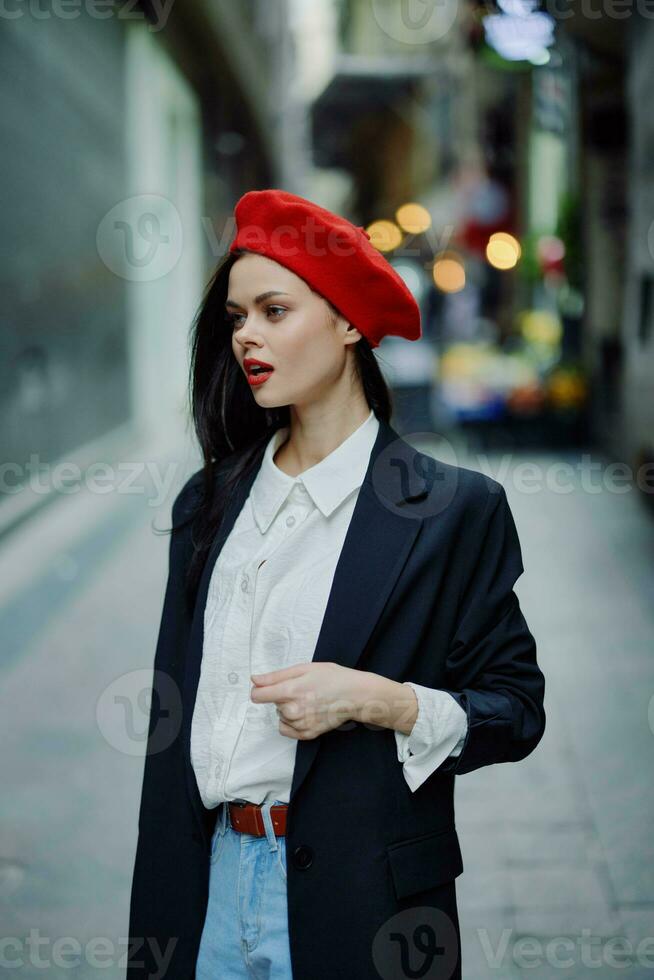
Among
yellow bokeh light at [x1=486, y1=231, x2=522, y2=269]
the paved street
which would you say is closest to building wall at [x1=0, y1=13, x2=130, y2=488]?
the paved street

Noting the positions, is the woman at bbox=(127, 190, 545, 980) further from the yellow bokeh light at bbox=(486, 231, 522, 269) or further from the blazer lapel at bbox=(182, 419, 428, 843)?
the yellow bokeh light at bbox=(486, 231, 522, 269)

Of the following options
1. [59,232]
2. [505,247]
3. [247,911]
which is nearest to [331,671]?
[247,911]

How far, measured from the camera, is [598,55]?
1059 centimetres

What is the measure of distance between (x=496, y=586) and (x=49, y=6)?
6895 mm

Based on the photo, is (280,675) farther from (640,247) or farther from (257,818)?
(640,247)

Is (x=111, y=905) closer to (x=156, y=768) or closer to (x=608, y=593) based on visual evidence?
(x=156, y=768)

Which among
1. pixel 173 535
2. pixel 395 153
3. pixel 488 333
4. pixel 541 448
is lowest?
pixel 173 535

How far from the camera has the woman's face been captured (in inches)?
65.3

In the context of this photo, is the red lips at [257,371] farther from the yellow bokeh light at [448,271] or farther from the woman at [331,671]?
the yellow bokeh light at [448,271]

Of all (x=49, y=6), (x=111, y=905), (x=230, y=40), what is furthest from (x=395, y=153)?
(x=111, y=905)

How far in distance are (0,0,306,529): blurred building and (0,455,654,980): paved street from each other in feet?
2.97

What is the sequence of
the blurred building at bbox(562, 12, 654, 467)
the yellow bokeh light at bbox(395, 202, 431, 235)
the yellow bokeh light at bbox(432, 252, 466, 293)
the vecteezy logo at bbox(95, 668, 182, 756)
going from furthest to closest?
the yellow bokeh light at bbox(432, 252, 466, 293), the yellow bokeh light at bbox(395, 202, 431, 235), the blurred building at bbox(562, 12, 654, 467), the vecteezy logo at bbox(95, 668, 182, 756)

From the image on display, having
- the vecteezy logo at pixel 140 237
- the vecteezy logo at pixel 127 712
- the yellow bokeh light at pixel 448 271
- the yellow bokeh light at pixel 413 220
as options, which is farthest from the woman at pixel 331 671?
the yellow bokeh light at pixel 448 271

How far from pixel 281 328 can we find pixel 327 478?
0.27 meters
